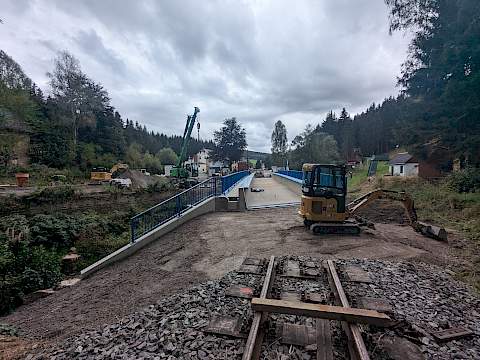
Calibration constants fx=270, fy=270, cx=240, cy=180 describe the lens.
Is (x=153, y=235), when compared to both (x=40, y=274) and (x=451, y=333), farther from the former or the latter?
(x=451, y=333)

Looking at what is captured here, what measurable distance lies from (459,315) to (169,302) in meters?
5.03

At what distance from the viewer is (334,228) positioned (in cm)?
956

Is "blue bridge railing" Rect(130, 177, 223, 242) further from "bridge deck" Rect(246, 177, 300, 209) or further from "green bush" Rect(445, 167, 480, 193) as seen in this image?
"green bush" Rect(445, 167, 480, 193)

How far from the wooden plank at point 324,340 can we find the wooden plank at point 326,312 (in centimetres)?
20

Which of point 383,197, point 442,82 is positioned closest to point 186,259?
point 383,197

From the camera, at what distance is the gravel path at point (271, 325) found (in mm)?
3582

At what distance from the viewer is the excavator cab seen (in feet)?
31.2

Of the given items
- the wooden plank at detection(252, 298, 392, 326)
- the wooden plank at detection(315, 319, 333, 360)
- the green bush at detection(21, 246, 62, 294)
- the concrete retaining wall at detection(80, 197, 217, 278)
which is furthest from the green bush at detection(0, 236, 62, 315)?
the wooden plank at detection(315, 319, 333, 360)

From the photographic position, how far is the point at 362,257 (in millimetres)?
7395

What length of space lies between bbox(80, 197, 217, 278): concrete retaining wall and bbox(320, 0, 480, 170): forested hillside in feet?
48.5

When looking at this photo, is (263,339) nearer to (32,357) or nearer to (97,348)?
(97,348)

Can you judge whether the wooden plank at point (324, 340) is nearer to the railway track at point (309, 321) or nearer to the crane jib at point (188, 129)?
the railway track at point (309, 321)

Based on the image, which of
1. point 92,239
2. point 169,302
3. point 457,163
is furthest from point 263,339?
point 457,163

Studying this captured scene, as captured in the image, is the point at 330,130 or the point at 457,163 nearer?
the point at 457,163
